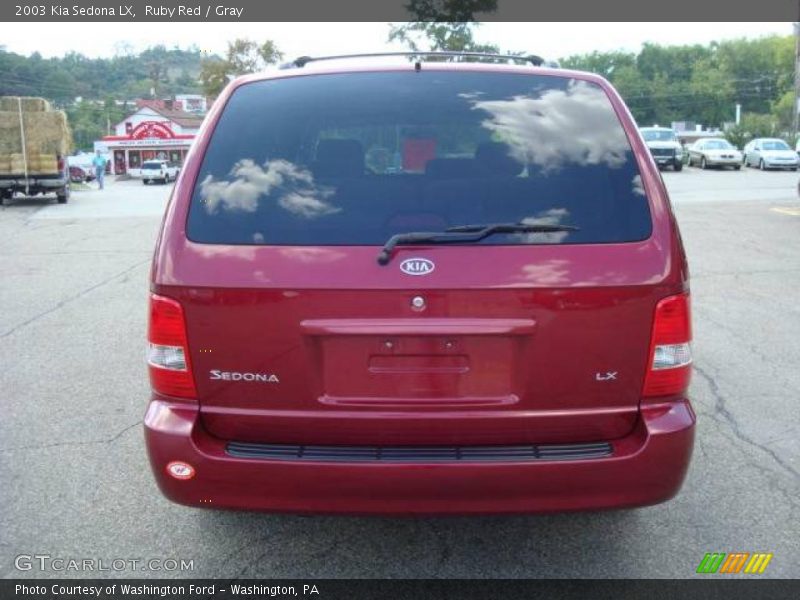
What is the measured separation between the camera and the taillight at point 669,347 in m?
2.70

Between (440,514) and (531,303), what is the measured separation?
0.79 meters

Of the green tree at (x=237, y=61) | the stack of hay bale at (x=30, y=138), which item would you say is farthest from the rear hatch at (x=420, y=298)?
the green tree at (x=237, y=61)

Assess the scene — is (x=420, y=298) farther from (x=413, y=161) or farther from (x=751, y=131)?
(x=751, y=131)

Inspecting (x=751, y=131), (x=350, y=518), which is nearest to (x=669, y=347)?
(x=350, y=518)

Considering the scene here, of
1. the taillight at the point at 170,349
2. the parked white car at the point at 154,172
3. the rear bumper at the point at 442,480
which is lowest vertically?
the parked white car at the point at 154,172

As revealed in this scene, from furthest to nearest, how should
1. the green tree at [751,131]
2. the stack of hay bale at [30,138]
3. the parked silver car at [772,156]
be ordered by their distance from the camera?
the green tree at [751,131] < the parked silver car at [772,156] < the stack of hay bale at [30,138]

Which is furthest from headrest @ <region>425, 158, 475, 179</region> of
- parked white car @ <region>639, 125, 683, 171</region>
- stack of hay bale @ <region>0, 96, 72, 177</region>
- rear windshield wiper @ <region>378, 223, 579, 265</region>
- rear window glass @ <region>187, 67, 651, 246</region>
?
parked white car @ <region>639, 125, 683, 171</region>

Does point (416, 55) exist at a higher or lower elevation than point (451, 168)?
higher

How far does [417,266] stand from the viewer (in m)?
2.59

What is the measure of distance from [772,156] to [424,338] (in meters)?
38.3

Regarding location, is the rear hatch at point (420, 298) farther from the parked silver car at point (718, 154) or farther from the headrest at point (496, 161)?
the parked silver car at point (718, 154)

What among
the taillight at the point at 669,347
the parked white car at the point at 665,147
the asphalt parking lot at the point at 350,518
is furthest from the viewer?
the parked white car at the point at 665,147

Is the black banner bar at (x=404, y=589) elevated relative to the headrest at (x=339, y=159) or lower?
lower

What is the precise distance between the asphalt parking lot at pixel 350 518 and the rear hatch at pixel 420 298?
0.80 metres
